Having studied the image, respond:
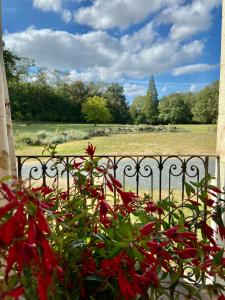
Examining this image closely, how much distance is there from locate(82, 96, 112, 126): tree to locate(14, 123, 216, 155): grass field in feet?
0.23

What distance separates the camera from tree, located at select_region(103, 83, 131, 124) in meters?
2.41

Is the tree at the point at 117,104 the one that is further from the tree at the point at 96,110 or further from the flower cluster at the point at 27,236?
the flower cluster at the point at 27,236

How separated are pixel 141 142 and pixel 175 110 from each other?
1.23 feet

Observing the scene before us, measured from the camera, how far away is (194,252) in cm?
56

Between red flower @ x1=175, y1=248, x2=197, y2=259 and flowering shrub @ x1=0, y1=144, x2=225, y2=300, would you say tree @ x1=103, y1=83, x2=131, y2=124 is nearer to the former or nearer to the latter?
flowering shrub @ x1=0, y1=144, x2=225, y2=300

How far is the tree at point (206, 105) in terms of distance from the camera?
2346 mm

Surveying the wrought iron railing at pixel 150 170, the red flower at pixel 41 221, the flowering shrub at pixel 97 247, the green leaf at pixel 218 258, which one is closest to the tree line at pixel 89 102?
the wrought iron railing at pixel 150 170

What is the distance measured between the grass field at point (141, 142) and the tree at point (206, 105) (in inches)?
2.5

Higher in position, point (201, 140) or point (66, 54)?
point (66, 54)

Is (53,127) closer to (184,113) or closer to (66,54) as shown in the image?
(66,54)

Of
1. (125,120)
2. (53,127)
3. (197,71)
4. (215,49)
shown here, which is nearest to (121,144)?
(125,120)

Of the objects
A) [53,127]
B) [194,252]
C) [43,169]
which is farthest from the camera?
[53,127]

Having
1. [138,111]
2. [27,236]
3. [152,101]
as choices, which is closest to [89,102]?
[138,111]

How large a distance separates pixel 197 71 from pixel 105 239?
208cm
